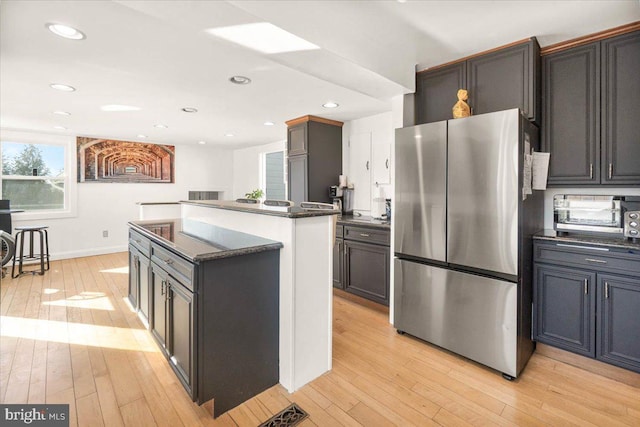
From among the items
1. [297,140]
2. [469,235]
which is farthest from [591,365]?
[297,140]

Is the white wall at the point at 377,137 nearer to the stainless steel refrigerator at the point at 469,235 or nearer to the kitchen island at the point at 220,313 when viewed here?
the stainless steel refrigerator at the point at 469,235

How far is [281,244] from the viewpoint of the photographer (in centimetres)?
192

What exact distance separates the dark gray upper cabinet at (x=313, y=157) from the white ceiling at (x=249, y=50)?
769 millimetres

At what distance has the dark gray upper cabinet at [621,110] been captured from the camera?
83.5 inches

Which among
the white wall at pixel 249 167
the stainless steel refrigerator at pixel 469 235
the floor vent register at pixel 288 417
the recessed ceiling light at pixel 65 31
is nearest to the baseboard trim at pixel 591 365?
the stainless steel refrigerator at pixel 469 235

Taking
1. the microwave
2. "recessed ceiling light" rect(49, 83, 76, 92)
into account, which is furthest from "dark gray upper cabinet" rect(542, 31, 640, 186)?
"recessed ceiling light" rect(49, 83, 76, 92)

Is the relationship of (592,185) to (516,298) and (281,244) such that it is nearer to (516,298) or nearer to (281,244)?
(516,298)

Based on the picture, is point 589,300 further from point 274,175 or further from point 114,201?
point 114,201

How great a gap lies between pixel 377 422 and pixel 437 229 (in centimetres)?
137

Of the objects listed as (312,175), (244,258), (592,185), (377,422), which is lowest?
(377,422)

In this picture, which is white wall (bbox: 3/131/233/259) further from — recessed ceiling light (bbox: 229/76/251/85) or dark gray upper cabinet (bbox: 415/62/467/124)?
dark gray upper cabinet (bbox: 415/62/467/124)

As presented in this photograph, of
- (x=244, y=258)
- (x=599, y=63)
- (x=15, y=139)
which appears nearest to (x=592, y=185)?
(x=599, y=63)

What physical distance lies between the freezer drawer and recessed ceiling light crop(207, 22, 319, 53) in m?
1.84

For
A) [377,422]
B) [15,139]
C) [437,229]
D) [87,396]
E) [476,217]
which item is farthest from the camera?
[15,139]
